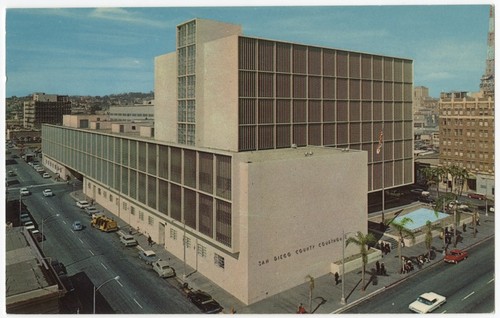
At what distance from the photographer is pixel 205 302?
128 ft

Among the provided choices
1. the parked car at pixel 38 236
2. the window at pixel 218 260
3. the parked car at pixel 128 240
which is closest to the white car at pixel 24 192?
the parked car at pixel 38 236

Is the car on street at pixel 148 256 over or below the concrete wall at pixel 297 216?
below

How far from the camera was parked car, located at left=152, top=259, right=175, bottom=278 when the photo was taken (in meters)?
46.8

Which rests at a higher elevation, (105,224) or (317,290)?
(105,224)

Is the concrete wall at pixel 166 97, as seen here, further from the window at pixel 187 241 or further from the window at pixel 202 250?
the window at pixel 202 250

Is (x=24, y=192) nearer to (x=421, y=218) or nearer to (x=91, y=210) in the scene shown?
(x=91, y=210)

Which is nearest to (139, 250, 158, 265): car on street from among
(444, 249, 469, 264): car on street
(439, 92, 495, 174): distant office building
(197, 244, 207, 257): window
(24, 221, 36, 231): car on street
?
(197, 244, 207, 257): window

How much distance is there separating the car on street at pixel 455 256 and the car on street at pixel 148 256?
120 ft

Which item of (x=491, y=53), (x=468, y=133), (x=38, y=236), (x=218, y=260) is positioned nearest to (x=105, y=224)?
(x=38, y=236)

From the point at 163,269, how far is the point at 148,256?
251 inches

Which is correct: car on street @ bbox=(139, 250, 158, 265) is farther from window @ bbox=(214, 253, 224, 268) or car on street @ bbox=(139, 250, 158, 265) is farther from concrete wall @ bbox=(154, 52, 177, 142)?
concrete wall @ bbox=(154, 52, 177, 142)

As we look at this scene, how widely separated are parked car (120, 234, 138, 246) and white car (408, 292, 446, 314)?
120 ft

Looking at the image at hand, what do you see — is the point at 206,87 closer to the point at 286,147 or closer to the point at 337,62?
the point at 286,147

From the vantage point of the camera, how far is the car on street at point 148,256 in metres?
51.7
